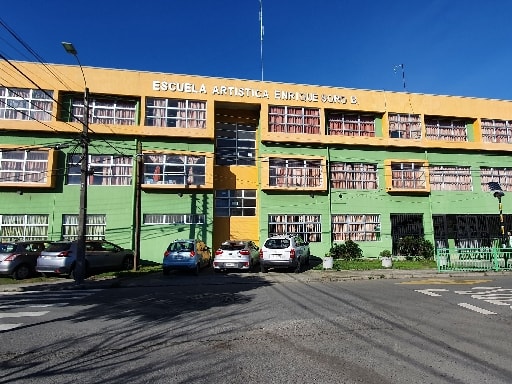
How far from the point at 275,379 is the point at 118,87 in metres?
21.4

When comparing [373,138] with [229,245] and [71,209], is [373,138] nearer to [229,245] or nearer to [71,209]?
[229,245]

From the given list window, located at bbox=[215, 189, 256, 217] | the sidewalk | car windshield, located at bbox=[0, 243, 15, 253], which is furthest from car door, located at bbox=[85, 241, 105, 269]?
window, located at bbox=[215, 189, 256, 217]

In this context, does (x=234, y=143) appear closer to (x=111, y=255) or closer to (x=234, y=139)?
(x=234, y=139)

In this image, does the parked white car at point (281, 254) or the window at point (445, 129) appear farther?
the window at point (445, 129)

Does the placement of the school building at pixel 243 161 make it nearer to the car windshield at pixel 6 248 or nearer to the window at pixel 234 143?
the window at pixel 234 143

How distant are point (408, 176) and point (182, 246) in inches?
668

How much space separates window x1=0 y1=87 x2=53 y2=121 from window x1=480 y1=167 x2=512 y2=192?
29.1 m

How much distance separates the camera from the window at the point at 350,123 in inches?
1014

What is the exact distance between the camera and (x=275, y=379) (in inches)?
172

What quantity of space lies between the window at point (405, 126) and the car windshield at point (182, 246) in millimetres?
17068

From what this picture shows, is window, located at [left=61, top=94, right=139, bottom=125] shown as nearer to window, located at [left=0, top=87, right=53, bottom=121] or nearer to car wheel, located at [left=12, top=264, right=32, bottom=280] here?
window, located at [left=0, top=87, right=53, bottom=121]

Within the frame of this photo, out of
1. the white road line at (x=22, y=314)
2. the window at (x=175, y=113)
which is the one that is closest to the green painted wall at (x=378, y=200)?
the window at (x=175, y=113)

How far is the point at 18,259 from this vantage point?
1469 cm

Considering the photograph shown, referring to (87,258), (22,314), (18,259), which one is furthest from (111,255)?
(22,314)
